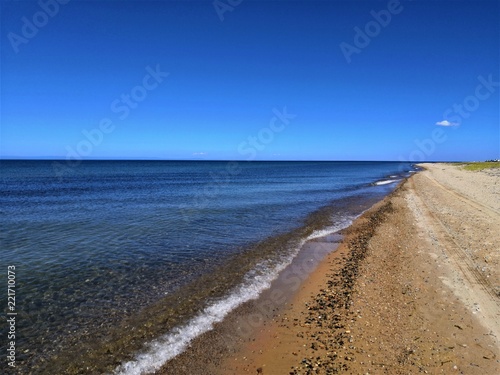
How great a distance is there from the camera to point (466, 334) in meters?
7.45

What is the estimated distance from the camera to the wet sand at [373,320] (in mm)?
6711

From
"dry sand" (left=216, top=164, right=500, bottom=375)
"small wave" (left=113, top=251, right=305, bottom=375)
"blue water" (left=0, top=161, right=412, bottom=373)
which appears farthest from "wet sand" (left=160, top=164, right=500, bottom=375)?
"blue water" (left=0, top=161, right=412, bottom=373)

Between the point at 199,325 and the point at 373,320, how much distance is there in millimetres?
5007

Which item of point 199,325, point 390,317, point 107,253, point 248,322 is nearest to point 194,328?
point 199,325

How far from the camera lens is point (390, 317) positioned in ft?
27.6

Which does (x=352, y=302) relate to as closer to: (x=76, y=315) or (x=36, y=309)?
(x=76, y=315)

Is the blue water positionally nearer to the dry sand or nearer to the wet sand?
the wet sand

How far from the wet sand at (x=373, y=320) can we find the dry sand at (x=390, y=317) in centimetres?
3

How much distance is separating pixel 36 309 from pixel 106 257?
16.3 feet

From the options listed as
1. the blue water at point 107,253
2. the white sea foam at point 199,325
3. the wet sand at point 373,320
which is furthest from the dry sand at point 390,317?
the blue water at point 107,253

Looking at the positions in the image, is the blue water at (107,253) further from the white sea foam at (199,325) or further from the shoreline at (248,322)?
the shoreline at (248,322)

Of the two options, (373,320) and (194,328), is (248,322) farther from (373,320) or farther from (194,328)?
(373,320)

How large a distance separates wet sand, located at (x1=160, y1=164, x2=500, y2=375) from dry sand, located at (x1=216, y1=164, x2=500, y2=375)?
0.03 meters

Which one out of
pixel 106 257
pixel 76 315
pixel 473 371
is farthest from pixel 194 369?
pixel 106 257
